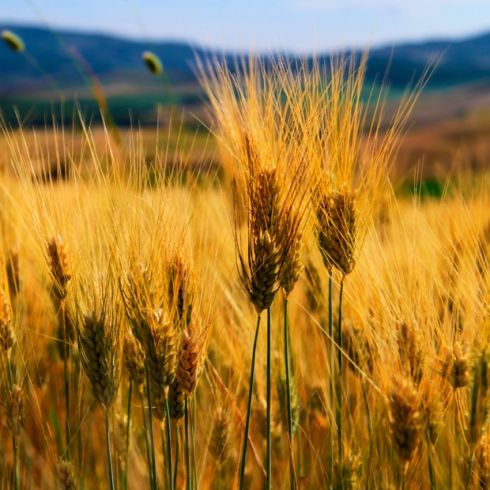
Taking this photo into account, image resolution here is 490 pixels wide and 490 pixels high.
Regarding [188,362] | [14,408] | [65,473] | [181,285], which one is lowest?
[65,473]

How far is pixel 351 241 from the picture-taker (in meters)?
1.22

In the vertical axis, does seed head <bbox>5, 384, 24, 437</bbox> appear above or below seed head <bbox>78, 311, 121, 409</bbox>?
below

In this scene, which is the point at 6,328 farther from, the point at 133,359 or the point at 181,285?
the point at 181,285

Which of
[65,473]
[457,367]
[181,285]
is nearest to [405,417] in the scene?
[457,367]

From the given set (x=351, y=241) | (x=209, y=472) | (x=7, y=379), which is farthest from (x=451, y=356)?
(x=7, y=379)

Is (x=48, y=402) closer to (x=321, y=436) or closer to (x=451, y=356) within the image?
(x=321, y=436)

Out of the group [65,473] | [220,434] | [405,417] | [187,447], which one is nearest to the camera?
[405,417]

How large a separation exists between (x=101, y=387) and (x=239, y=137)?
1.46 ft

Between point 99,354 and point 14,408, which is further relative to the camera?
point 14,408

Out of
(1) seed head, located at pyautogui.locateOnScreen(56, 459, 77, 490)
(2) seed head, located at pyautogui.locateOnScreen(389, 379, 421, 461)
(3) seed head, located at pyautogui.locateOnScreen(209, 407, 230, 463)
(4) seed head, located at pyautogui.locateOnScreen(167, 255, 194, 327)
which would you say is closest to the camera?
(2) seed head, located at pyautogui.locateOnScreen(389, 379, 421, 461)

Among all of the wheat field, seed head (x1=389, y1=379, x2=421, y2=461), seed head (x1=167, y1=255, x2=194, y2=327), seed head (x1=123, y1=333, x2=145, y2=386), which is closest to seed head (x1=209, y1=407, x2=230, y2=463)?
the wheat field

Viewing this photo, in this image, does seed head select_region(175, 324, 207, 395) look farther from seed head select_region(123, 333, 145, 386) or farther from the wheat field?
seed head select_region(123, 333, 145, 386)

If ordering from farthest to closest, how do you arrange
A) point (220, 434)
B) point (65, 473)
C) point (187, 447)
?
1. point (220, 434)
2. point (65, 473)
3. point (187, 447)

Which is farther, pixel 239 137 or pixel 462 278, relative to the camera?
pixel 462 278
